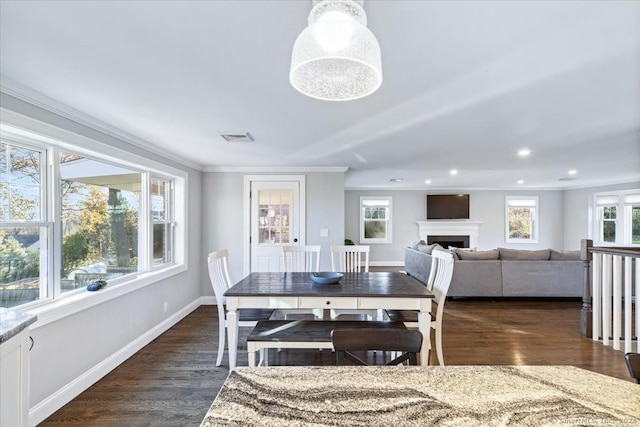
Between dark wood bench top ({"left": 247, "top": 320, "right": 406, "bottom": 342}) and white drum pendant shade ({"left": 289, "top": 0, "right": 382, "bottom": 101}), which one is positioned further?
dark wood bench top ({"left": 247, "top": 320, "right": 406, "bottom": 342})

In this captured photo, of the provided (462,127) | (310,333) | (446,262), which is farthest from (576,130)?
(310,333)

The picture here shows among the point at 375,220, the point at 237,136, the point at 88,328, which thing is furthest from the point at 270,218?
the point at 375,220

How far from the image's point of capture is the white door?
4.91 metres

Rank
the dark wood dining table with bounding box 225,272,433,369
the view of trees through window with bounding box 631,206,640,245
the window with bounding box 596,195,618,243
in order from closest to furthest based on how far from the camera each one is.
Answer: the dark wood dining table with bounding box 225,272,433,369, the view of trees through window with bounding box 631,206,640,245, the window with bounding box 596,195,618,243

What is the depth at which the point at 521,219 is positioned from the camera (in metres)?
8.94

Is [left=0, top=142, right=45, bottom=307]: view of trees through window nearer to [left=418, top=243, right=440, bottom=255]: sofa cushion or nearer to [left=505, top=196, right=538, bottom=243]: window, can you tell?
[left=418, top=243, right=440, bottom=255]: sofa cushion

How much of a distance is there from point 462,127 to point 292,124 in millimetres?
1612

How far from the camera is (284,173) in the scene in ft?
16.1

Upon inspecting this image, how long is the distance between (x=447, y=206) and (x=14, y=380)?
9.00 meters

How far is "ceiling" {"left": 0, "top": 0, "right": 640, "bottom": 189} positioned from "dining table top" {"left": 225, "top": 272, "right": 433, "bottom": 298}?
146cm

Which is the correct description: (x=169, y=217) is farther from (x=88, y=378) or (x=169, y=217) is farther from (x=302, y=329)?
(x=302, y=329)

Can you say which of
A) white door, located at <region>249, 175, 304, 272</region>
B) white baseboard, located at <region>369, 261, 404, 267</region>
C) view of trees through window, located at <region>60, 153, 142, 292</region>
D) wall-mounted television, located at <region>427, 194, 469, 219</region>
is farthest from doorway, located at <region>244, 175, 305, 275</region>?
wall-mounted television, located at <region>427, 194, 469, 219</region>

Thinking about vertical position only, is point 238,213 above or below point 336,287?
above

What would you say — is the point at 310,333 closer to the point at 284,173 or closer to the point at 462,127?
the point at 462,127
